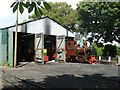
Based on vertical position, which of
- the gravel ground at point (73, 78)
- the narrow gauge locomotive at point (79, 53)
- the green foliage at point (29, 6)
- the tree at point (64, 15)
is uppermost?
the tree at point (64, 15)

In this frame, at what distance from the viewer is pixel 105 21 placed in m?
24.5

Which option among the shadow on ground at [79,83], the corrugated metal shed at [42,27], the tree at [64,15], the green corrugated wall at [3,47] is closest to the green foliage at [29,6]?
the shadow on ground at [79,83]

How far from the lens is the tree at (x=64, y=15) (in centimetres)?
4318

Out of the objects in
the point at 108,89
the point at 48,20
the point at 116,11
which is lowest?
the point at 108,89

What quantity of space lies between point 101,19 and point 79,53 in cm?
986

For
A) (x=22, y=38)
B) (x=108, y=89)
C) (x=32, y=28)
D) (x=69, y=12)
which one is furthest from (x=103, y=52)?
(x=69, y=12)

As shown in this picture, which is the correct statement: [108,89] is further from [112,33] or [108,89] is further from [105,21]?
[112,33]

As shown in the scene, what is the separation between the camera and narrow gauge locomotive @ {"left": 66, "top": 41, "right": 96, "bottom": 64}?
1720 centimetres

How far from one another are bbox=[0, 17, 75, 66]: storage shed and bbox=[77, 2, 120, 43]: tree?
523 centimetres

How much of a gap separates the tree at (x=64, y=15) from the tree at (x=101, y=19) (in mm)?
13390

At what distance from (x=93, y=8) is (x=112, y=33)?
596 cm

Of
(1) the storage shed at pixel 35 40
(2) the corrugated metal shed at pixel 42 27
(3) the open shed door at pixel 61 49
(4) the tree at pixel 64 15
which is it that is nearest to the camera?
(1) the storage shed at pixel 35 40

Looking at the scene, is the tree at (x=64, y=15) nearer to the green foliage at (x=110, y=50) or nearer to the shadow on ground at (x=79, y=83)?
the green foliage at (x=110, y=50)

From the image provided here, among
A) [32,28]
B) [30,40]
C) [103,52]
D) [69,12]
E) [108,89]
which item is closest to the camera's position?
[108,89]
